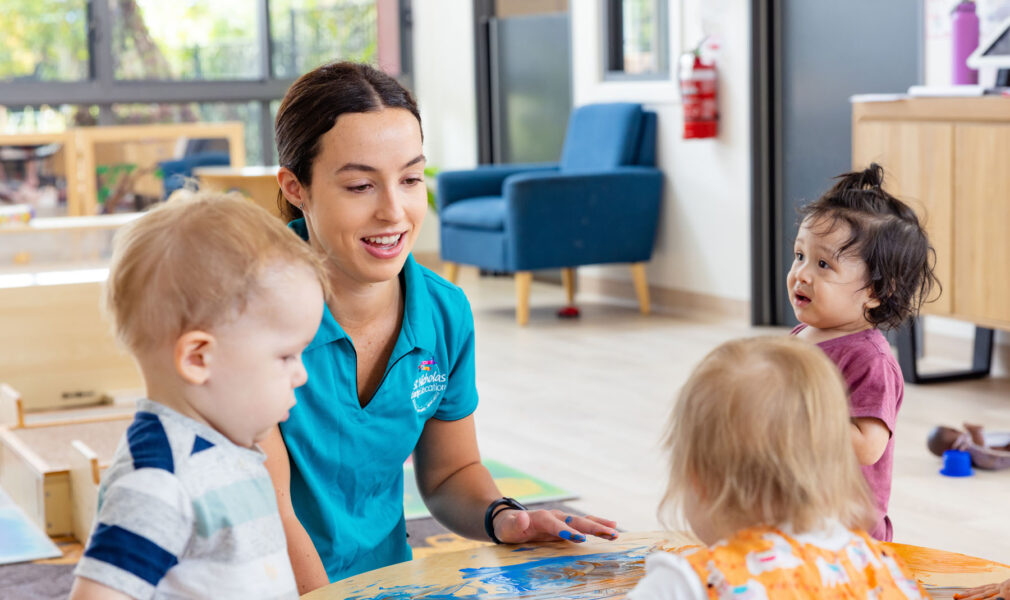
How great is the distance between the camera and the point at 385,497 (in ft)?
4.79

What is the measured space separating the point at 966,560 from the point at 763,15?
4205 mm

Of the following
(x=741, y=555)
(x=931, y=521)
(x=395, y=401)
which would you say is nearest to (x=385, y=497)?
(x=395, y=401)

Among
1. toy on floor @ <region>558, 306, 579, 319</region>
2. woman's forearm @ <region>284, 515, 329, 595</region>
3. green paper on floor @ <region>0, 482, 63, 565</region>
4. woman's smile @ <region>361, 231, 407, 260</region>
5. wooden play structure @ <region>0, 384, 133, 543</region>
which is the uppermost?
woman's smile @ <region>361, 231, 407, 260</region>

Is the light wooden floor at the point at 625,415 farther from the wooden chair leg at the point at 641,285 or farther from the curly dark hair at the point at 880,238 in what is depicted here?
the curly dark hair at the point at 880,238

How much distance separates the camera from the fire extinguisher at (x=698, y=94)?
5.23m

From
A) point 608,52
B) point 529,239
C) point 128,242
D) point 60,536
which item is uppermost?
point 608,52

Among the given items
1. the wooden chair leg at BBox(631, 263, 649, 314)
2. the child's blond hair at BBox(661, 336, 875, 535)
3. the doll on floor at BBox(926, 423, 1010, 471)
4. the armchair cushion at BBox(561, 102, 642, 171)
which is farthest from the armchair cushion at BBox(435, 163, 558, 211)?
the child's blond hair at BBox(661, 336, 875, 535)

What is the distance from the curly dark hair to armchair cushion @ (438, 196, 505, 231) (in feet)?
13.0

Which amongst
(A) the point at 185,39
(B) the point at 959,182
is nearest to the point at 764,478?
(B) the point at 959,182

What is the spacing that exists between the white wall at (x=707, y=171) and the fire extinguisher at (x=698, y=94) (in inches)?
2.2

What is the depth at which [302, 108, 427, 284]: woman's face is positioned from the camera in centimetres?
137

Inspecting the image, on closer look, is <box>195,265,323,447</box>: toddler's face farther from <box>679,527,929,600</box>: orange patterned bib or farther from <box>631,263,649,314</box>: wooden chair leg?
<box>631,263,649,314</box>: wooden chair leg

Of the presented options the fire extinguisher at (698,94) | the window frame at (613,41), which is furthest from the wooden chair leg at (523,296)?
the window frame at (613,41)

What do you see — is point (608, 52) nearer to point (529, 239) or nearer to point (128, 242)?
point (529, 239)
